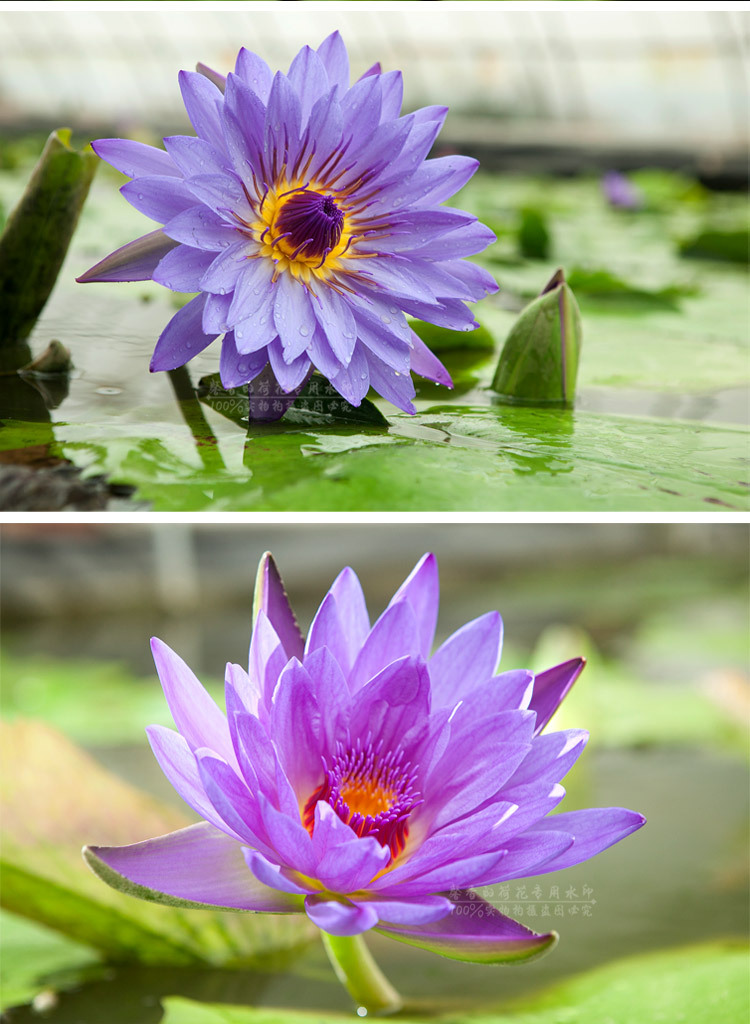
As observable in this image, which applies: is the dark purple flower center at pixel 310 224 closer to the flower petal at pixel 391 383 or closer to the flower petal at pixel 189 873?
the flower petal at pixel 391 383

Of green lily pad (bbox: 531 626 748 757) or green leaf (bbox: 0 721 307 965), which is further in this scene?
green lily pad (bbox: 531 626 748 757)

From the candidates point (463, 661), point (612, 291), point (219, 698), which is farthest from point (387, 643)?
point (219, 698)

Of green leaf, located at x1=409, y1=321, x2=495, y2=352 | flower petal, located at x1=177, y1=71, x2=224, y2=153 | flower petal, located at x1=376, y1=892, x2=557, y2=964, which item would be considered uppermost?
flower petal, located at x1=177, y1=71, x2=224, y2=153

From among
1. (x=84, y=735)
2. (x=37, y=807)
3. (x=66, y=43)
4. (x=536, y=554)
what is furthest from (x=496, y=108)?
(x=37, y=807)

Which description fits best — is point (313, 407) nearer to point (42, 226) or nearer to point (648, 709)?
point (42, 226)

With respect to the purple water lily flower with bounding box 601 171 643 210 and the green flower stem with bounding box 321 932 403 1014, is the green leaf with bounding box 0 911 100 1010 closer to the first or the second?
the green flower stem with bounding box 321 932 403 1014

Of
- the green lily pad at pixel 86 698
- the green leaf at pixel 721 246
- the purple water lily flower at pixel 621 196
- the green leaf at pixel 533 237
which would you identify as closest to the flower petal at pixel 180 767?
the green lily pad at pixel 86 698

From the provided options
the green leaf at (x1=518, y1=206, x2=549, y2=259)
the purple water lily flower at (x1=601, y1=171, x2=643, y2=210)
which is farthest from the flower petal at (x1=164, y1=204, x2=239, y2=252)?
the purple water lily flower at (x1=601, y1=171, x2=643, y2=210)
